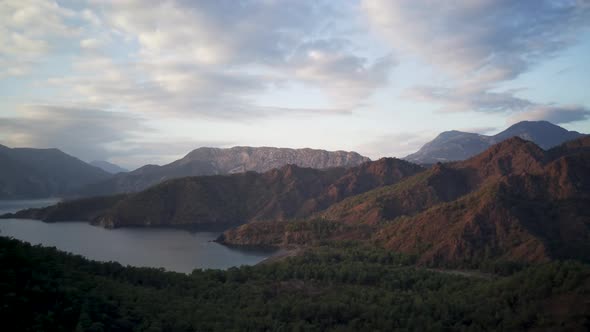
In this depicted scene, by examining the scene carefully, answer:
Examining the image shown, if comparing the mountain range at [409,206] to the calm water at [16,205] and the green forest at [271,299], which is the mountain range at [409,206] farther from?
the calm water at [16,205]

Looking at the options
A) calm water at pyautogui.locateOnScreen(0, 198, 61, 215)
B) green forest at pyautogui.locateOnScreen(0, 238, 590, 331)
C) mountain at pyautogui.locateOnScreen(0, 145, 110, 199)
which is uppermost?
mountain at pyautogui.locateOnScreen(0, 145, 110, 199)

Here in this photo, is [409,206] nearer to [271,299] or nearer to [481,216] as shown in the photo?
[481,216]

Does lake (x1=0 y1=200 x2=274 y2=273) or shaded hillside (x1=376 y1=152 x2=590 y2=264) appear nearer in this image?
shaded hillside (x1=376 y1=152 x2=590 y2=264)

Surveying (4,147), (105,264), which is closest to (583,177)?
(105,264)

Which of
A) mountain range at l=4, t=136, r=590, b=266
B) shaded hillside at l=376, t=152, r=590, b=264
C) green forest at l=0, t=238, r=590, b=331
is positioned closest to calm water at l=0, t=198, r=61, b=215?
mountain range at l=4, t=136, r=590, b=266

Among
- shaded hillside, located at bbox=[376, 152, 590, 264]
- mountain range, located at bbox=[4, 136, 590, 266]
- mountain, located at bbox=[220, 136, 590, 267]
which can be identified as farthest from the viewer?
mountain range, located at bbox=[4, 136, 590, 266]

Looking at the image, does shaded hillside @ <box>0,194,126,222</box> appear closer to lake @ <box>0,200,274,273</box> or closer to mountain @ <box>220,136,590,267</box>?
lake @ <box>0,200,274,273</box>
